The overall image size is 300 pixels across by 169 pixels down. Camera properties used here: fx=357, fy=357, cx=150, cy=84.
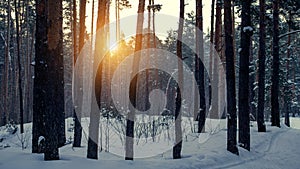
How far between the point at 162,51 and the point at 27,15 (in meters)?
24.3

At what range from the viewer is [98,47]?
9.76m

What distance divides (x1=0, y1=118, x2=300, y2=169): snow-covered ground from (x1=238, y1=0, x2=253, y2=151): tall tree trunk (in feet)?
2.16

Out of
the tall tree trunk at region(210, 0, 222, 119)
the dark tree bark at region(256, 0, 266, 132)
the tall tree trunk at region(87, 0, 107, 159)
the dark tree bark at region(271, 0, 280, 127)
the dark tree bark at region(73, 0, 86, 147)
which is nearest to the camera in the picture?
the tall tree trunk at region(87, 0, 107, 159)

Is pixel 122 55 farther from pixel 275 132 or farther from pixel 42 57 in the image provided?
pixel 42 57

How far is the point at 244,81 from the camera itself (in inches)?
511

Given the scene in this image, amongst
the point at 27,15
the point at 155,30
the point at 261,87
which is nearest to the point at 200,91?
the point at 261,87

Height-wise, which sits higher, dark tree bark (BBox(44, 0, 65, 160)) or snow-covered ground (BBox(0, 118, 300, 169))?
dark tree bark (BBox(44, 0, 65, 160))

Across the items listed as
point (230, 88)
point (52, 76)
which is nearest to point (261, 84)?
point (230, 88)

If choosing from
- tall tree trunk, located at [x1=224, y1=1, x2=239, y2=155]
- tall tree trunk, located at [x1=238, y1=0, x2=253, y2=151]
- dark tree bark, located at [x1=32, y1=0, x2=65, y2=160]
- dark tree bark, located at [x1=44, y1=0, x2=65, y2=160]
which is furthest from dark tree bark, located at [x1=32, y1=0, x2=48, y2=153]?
tall tree trunk, located at [x1=238, y1=0, x2=253, y2=151]

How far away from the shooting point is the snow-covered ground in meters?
7.57

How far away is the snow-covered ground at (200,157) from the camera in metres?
7.57

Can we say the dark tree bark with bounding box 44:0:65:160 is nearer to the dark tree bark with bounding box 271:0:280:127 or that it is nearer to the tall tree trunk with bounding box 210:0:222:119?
the tall tree trunk with bounding box 210:0:222:119

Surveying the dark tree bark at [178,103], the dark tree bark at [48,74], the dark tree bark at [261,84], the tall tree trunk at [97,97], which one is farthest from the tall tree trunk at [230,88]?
the dark tree bark at [48,74]

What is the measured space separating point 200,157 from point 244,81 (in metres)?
3.89
